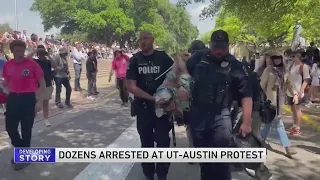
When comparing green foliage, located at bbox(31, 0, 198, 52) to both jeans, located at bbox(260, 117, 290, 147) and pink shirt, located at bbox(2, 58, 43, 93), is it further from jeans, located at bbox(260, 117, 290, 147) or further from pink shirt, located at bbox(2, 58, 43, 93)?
pink shirt, located at bbox(2, 58, 43, 93)

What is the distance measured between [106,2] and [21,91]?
52.5 metres

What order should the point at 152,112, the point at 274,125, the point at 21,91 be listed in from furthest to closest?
the point at 274,125, the point at 21,91, the point at 152,112

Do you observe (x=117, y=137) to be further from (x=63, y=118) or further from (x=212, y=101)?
(x=212, y=101)

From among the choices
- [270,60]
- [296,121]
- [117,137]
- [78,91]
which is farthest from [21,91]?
[78,91]

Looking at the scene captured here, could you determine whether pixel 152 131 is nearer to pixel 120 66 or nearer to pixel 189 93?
pixel 189 93

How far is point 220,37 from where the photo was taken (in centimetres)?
358

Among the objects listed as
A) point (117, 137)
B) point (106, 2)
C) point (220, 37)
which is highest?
point (106, 2)

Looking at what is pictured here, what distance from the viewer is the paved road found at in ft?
16.3

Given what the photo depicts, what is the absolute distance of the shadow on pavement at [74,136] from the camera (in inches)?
197

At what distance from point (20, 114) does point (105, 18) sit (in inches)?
2036

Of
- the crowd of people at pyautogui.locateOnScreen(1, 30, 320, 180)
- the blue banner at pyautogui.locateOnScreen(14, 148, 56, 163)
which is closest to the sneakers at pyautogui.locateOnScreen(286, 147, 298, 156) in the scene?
the crowd of people at pyautogui.locateOnScreen(1, 30, 320, 180)

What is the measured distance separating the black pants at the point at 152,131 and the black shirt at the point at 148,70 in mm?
236

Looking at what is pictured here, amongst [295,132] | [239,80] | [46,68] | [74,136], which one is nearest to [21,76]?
[74,136]

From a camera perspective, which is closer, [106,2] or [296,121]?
[296,121]
